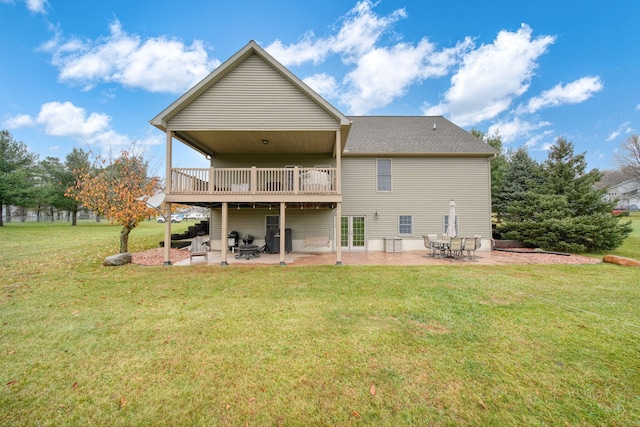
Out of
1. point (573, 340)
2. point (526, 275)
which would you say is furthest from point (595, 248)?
point (573, 340)

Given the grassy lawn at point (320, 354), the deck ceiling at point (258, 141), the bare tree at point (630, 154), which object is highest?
the bare tree at point (630, 154)

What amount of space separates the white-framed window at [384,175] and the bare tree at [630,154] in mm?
44127

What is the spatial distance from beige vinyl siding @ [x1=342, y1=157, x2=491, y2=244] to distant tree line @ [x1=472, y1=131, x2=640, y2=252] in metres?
2.21

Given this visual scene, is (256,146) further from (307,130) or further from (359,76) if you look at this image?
(359,76)

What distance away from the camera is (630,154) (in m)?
34.5

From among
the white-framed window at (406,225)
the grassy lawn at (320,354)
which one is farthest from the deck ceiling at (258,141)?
the grassy lawn at (320,354)

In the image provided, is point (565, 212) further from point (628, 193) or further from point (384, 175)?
point (628, 193)

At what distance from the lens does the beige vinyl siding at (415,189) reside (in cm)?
1349

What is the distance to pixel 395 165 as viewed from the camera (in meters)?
13.5

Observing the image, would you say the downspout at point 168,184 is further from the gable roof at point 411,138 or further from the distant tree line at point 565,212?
the distant tree line at point 565,212

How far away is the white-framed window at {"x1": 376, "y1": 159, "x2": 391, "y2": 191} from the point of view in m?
13.6

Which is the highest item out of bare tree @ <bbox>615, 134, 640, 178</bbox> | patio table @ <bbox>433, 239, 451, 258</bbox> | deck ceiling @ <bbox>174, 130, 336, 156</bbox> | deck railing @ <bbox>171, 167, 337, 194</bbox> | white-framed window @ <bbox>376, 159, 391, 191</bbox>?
bare tree @ <bbox>615, 134, 640, 178</bbox>

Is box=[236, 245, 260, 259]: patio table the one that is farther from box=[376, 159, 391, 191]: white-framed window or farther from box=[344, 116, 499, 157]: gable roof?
box=[376, 159, 391, 191]: white-framed window

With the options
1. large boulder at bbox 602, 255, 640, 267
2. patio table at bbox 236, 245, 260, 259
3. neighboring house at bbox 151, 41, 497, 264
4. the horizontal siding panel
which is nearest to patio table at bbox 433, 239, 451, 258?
neighboring house at bbox 151, 41, 497, 264
